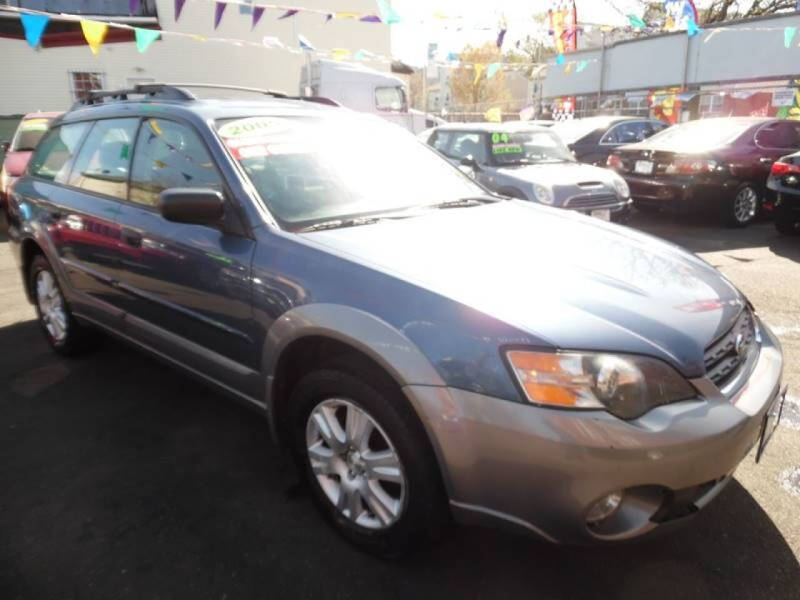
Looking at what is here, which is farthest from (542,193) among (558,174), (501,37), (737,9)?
(737,9)

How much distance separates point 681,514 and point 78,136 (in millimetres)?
3800

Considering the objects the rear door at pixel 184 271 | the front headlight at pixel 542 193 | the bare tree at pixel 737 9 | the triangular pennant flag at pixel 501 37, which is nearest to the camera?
the rear door at pixel 184 271

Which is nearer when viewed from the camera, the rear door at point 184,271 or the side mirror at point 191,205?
the side mirror at point 191,205

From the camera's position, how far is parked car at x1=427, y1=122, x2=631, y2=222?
23.2 ft

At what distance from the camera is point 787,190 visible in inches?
286

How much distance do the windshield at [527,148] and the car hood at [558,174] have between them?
20cm

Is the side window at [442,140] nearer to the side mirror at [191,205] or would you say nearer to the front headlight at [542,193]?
the front headlight at [542,193]

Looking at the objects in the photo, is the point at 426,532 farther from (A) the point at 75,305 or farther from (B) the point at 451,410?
(A) the point at 75,305

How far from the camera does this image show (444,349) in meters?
1.83

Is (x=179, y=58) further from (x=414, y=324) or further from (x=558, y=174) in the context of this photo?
(x=414, y=324)

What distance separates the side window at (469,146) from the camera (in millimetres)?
7846

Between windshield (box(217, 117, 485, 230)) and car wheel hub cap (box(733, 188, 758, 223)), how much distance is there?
22.2 ft

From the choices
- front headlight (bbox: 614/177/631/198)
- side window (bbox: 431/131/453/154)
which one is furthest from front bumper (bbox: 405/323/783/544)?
side window (bbox: 431/131/453/154)

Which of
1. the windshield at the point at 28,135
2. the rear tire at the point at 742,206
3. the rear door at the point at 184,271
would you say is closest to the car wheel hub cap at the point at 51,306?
→ the rear door at the point at 184,271
